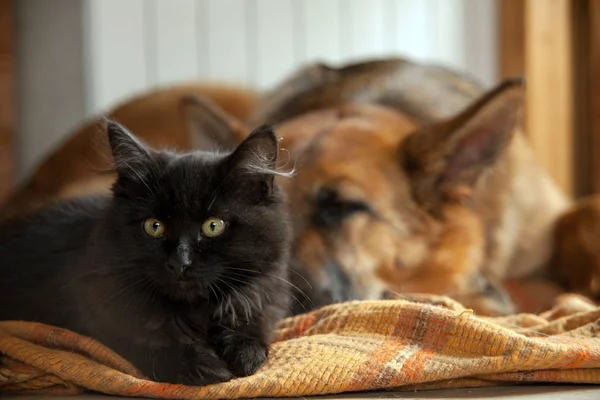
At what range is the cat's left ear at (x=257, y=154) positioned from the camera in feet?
3.90

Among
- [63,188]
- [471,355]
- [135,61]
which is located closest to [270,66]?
[135,61]

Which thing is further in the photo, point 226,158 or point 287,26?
point 287,26

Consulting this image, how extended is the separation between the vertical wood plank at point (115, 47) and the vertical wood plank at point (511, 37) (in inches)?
57.9

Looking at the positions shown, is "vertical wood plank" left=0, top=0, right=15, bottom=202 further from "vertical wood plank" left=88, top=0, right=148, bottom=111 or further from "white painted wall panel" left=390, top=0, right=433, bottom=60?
"white painted wall panel" left=390, top=0, right=433, bottom=60

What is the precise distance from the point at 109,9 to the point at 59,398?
2.22 metres

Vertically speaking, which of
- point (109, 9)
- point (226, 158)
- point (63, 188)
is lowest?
point (63, 188)

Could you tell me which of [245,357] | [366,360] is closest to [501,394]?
[366,360]

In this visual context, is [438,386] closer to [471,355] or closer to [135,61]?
[471,355]

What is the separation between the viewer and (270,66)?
10.5 ft

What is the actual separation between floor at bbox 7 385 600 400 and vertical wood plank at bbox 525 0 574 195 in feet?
5.96

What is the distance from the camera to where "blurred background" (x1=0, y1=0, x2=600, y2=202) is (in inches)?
118

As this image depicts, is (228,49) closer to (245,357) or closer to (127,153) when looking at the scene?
(127,153)

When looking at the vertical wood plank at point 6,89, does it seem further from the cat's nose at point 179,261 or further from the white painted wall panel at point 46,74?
the cat's nose at point 179,261

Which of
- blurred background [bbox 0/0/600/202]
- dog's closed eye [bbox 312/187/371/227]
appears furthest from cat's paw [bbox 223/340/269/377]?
blurred background [bbox 0/0/600/202]
